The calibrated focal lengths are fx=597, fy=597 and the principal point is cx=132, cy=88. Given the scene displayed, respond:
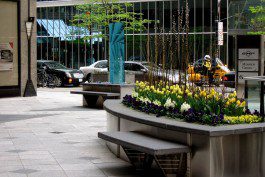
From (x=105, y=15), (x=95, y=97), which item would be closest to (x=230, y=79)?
(x=95, y=97)

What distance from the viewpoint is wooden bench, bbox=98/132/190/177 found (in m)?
7.38

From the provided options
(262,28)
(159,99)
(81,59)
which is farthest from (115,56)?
(81,59)

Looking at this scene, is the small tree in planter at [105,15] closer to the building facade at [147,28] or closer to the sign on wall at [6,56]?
the building facade at [147,28]

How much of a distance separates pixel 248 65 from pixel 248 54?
24 cm

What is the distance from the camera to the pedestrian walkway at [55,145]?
8.62 meters

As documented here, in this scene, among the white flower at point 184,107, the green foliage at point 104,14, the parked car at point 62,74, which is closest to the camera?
the white flower at point 184,107

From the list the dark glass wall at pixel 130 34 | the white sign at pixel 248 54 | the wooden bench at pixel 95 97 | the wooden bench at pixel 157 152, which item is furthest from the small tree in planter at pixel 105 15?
the wooden bench at pixel 157 152

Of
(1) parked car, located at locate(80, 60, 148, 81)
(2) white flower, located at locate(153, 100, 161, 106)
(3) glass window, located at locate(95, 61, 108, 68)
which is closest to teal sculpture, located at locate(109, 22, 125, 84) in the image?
(2) white flower, located at locate(153, 100, 161, 106)

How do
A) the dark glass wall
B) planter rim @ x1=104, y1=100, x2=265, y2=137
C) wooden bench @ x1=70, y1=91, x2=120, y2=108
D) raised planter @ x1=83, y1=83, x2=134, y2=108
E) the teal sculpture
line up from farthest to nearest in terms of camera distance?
the dark glass wall, the teal sculpture, raised planter @ x1=83, y1=83, x2=134, y2=108, wooden bench @ x1=70, y1=91, x2=120, y2=108, planter rim @ x1=104, y1=100, x2=265, y2=137

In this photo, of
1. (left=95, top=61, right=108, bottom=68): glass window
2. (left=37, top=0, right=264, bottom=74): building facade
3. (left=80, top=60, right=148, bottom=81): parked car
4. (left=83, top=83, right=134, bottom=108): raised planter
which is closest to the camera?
(left=83, top=83, right=134, bottom=108): raised planter

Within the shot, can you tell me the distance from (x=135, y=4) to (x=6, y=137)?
40386mm

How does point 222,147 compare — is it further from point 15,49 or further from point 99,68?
point 99,68

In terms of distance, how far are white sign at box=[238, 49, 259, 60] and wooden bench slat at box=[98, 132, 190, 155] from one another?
502cm

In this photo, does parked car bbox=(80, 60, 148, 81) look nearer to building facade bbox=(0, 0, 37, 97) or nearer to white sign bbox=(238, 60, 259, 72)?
building facade bbox=(0, 0, 37, 97)
